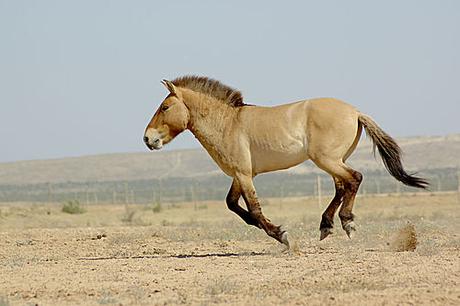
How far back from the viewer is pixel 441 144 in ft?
376

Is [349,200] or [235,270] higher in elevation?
[349,200]

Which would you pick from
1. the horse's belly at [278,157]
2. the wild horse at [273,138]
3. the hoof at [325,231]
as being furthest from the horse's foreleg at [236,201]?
the hoof at [325,231]

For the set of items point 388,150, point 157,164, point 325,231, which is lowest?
point 157,164

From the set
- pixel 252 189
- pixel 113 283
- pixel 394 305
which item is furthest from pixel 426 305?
pixel 252 189

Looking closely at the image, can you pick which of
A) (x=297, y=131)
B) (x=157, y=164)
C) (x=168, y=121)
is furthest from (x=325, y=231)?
(x=157, y=164)

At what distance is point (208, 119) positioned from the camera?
14.1 meters

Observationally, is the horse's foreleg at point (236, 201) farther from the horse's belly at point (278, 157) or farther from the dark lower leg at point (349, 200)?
the dark lower leg at point (349, 200)

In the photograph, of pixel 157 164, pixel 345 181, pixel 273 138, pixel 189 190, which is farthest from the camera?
pixel 157 164

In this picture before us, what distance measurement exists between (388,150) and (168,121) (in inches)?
127

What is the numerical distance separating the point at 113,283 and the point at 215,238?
703cm

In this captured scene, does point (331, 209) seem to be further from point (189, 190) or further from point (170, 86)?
point (189, 190)

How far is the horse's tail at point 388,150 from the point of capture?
13.6 m

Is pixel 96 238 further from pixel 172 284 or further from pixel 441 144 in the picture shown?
pixel 441 144

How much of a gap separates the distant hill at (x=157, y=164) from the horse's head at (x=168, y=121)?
3591 inches
